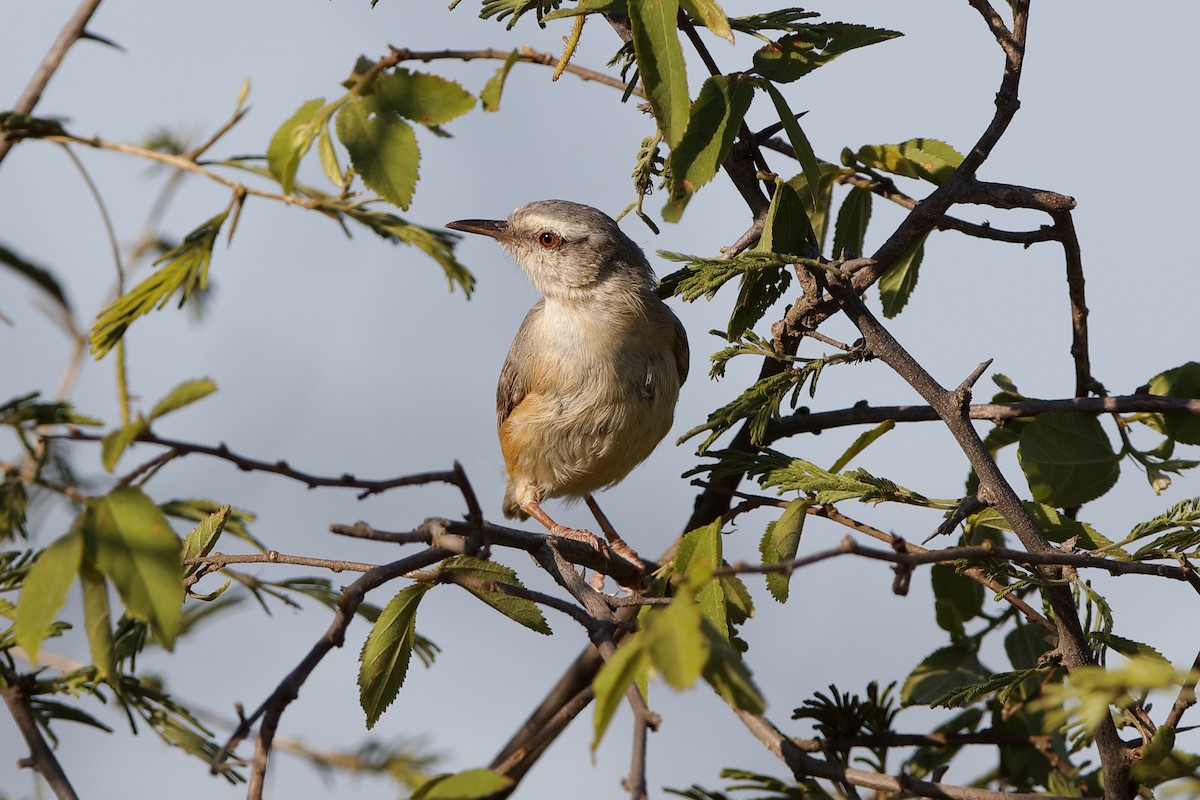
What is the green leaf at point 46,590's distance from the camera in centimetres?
150

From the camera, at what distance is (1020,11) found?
2.65 metres

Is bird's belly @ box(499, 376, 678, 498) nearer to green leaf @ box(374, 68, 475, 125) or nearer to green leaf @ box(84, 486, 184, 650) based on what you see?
green leaf @ box(374, 68, 475, 125)

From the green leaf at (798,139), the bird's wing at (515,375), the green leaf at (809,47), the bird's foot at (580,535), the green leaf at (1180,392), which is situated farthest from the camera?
the bird's wing at (515,375)

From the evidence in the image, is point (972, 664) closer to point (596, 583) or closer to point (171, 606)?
point (596, 583)

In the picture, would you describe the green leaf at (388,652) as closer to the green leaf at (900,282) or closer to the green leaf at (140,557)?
the green leaf at (140,557)

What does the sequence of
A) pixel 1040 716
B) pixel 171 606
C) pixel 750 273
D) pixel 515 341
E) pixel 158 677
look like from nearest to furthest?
pixel 171 606 → pixel 750 273 → pixel 1040 716 → pixel 158 677 → pixel 515 341

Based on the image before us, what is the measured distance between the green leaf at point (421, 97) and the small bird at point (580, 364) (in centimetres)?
276

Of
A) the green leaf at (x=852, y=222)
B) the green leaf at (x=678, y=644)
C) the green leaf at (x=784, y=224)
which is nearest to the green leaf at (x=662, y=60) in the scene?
the green leaf at (x=784, y=224)

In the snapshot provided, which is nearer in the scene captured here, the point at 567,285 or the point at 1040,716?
the point at 1040,716

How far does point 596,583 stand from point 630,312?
118 centimetres

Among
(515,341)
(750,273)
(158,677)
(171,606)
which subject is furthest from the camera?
(515,341)

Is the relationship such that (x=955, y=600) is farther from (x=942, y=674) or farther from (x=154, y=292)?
(x=154, y=292)

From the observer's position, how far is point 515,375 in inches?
203

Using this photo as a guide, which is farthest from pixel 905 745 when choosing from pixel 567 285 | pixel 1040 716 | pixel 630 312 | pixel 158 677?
pixel 567 285
